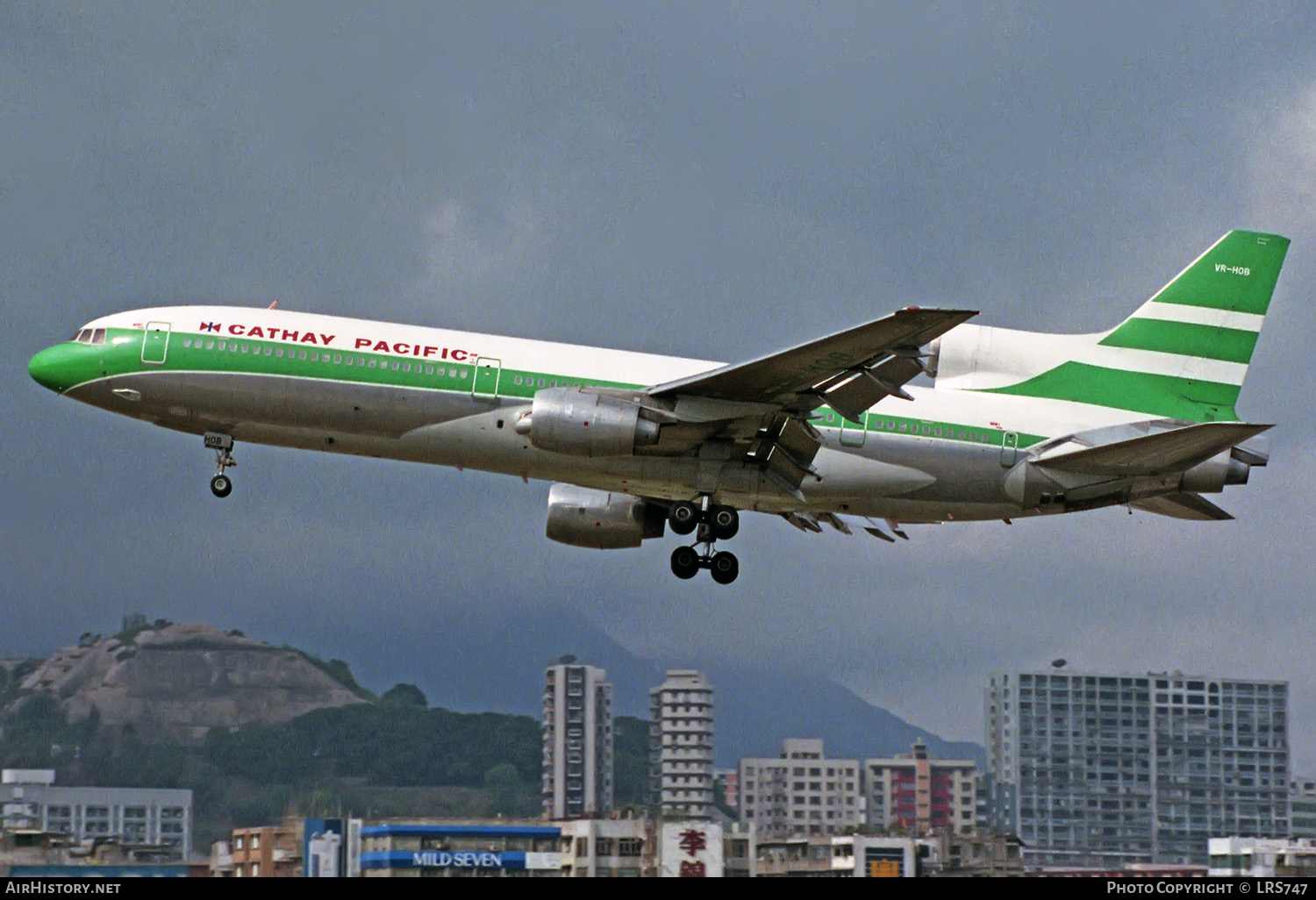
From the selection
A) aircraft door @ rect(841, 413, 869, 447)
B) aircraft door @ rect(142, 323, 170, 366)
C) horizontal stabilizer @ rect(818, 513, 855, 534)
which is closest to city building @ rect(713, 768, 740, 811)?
horizontal stabilizer @ rect(818, 513, 855, 534)

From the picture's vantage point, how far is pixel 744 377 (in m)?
33.7

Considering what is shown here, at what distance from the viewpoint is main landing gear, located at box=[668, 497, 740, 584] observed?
122ft

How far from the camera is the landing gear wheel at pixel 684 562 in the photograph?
37375mm

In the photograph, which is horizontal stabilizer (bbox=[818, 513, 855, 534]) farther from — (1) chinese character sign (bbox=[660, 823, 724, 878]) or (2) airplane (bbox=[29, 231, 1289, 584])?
Answer: (1) chinese character sign (bbox=[660, 823, 724, 878])

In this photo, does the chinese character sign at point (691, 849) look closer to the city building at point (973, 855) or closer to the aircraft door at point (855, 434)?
the city building at point (973, 855)

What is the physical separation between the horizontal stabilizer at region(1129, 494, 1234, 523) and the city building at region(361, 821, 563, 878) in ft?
50.2

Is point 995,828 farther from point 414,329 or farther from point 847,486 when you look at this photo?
point 414,329

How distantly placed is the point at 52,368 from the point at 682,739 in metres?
24.2

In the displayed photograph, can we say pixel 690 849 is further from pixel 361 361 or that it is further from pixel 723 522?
pixel 361 361

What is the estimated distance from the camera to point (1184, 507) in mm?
37188

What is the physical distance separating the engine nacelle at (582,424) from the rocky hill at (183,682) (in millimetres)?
14746

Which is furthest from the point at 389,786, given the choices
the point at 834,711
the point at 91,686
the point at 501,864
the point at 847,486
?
the point at 834,711

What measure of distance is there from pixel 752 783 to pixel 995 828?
8023 millimetres

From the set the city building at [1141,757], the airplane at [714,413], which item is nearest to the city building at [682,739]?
the city building at [1141,757]
